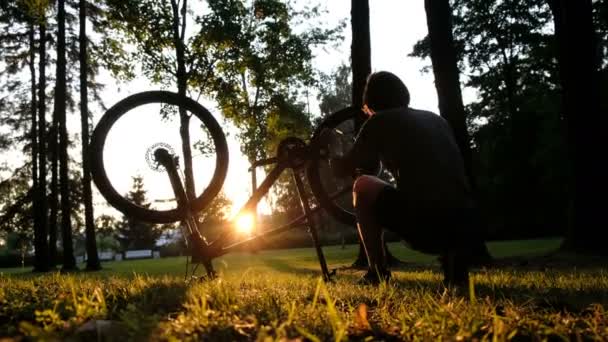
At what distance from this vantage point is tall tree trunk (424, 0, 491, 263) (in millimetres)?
10508

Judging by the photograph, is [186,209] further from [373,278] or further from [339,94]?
[339,94]

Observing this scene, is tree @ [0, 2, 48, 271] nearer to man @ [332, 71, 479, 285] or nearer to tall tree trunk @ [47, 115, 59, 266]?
tall tree trunk @ [47, 115, 59, 266]

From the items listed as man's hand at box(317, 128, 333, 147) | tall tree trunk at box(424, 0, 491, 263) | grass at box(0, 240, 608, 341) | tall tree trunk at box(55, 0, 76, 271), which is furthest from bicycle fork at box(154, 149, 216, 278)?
tall tree trunk at box(55, 0, 76, 271)

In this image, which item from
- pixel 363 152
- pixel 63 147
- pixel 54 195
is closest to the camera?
pixel 363 152

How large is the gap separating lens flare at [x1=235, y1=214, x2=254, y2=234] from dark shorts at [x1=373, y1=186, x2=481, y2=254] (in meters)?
1.91

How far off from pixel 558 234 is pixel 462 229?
117ft

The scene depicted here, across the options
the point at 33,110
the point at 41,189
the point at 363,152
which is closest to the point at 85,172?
the point at 41,189

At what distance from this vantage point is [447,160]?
3502 mm

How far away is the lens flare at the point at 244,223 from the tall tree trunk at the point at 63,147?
20397 millimetres

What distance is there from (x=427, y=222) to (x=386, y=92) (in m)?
1.15

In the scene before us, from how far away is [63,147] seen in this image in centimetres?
2261

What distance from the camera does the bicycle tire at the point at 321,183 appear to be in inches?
197

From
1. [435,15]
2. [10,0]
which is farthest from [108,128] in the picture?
[10,0]

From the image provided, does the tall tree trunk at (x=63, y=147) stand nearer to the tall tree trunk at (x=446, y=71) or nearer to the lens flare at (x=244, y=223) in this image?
the tall tree trunk at (x=446, y=71)
